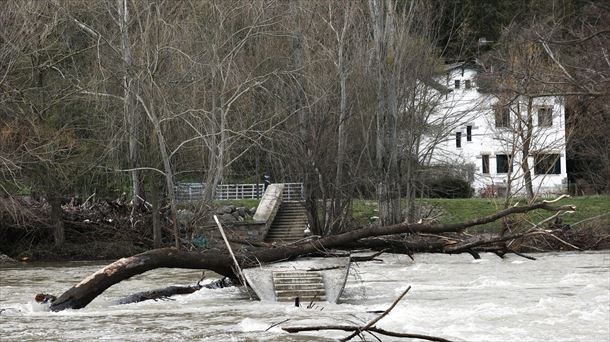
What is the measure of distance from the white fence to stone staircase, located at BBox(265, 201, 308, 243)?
0.52 m

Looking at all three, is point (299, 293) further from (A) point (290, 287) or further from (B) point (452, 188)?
(B) point (452, 188)

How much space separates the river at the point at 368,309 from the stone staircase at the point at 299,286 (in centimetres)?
29

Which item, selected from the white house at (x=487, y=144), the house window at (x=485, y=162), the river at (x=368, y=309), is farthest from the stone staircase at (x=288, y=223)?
the house window at (x=485, y=162)

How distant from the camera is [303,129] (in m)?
35.9

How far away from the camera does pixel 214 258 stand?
18656 mm

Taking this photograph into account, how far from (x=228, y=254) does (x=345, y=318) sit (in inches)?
141

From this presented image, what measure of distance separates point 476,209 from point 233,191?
12338mm

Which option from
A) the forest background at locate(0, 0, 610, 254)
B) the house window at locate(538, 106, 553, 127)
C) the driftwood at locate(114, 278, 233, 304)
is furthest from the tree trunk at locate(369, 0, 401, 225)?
the driftwood at locate(114, 278, 233, 304)

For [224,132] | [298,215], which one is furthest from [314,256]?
[298,215]

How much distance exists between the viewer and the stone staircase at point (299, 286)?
61.7 ft

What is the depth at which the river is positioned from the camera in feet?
50.8

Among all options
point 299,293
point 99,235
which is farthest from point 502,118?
point 299,293

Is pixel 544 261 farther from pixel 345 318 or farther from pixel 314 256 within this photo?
pixel 345 318

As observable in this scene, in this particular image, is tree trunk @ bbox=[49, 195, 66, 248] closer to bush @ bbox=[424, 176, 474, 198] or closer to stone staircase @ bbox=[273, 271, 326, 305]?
stone staircase @ bbox=[273, 271, 326, 305]
